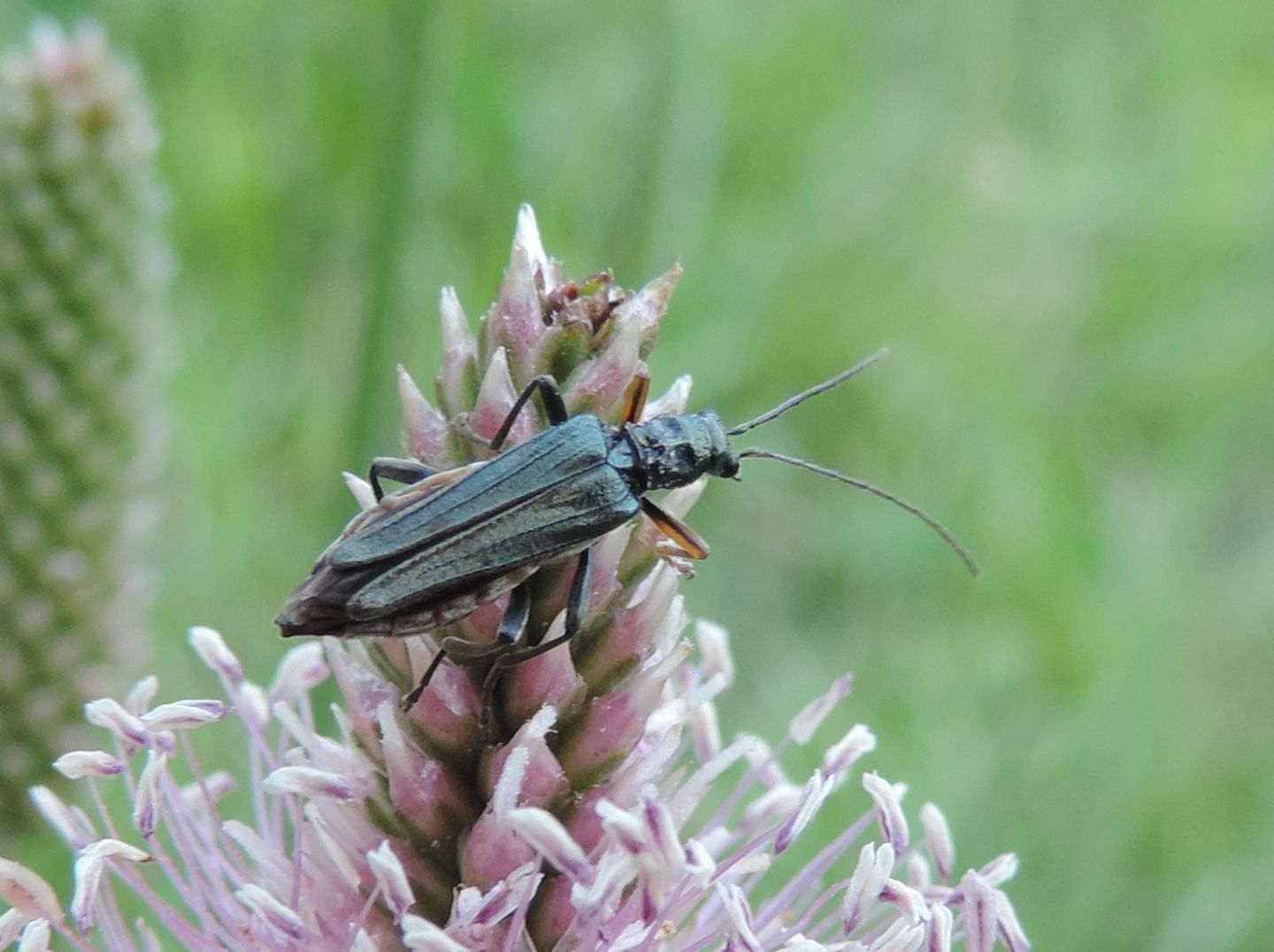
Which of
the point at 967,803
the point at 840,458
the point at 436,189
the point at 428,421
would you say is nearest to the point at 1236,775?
the point at 967,803

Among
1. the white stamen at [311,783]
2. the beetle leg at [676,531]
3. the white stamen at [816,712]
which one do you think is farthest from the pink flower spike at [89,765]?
the white stamen at [816,712]

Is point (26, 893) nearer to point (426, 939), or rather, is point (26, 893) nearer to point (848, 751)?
point (426, 939)

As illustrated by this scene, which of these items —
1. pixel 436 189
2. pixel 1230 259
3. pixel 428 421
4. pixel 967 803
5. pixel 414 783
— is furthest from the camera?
pixel 1230 259

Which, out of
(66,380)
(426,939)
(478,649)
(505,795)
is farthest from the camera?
(66,380)

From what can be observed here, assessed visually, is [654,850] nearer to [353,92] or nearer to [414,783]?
[414,783]

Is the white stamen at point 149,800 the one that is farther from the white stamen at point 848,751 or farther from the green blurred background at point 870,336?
the green blurred background at point 870,336

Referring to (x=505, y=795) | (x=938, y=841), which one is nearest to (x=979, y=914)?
(x=938, y=841)

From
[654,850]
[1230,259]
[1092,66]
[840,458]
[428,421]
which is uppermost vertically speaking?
[1092,66]

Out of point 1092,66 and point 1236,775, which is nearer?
point 1236,775
